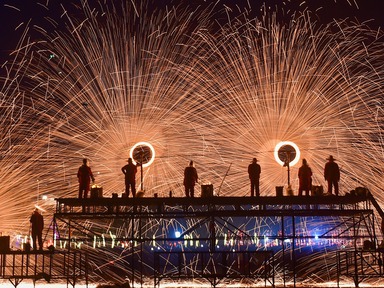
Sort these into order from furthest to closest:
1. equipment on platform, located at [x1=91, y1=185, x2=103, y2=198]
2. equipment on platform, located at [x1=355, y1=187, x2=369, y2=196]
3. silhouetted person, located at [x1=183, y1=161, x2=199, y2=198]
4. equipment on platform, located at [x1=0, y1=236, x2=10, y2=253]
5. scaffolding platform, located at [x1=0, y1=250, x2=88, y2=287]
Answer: silhouetted person, located at [x1=183, y1=161, x2=199, y2=198]
equipment on platform, located at [x1=91, y1=185, x2=103, y2=198]
equipment on platform, located at [x1=355, y1=187, x2=369, y2=196]
equipment on platform, located at [x1=0, y1=236, x2=10, y2=253]
scaffolding platform, located at [x1=0, y1=250, x2=88, y2=287]

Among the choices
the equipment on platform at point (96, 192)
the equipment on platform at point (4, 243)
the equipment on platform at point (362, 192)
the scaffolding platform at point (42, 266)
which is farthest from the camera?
the equipment on platform at point (96, 192)

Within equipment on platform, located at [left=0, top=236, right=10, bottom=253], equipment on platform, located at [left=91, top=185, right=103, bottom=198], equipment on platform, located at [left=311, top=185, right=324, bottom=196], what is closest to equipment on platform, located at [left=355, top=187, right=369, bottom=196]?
equipment on platform, located at [left=311, top=185, right=324, bottom=196]

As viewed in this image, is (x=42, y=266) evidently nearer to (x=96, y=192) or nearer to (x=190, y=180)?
(x=96, y=192)

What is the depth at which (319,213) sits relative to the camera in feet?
70.7

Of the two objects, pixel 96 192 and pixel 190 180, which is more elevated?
pixel 190 180

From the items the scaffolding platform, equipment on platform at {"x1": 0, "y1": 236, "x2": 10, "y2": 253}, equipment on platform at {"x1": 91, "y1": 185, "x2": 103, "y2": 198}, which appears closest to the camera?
the scaffolding platform

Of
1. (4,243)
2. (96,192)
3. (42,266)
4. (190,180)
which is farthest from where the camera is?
(190,180)

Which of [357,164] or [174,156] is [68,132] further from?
[357,164]

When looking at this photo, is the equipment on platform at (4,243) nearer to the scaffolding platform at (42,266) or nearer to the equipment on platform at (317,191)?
the scaffolding platform at (42,266)

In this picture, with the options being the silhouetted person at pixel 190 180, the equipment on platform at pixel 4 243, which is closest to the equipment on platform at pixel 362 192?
the silhouetted person at pixel 190 180

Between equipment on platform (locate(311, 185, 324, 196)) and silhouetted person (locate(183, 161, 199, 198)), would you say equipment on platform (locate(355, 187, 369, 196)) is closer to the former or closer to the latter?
equipment on platform (locate(311, 185, 324, 196))

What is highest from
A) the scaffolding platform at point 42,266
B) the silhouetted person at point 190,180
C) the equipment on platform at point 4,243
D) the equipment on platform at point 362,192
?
the silhouetted person at point 190,180

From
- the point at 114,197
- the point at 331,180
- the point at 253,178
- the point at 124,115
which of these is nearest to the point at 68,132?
the point at 124,115

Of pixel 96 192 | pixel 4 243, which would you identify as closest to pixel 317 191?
pixel 96 192
